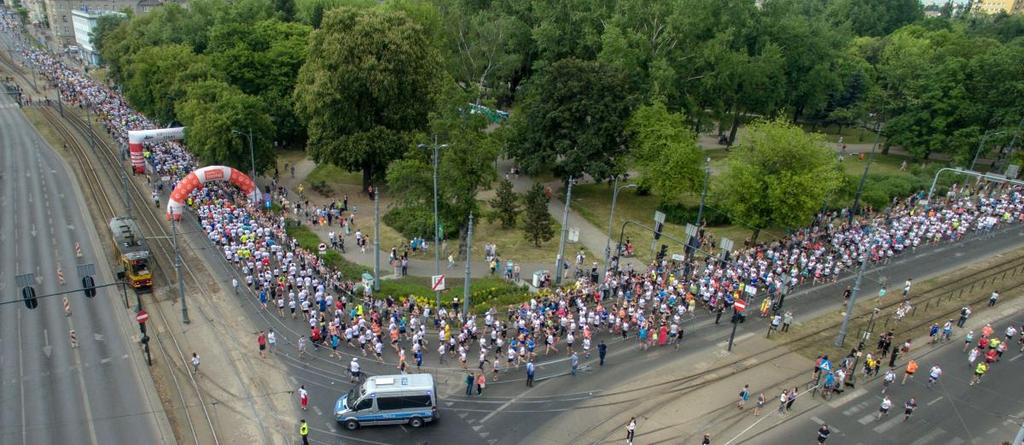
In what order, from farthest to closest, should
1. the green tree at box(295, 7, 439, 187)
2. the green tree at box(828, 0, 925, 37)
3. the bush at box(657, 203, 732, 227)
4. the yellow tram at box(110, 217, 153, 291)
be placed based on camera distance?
the green tree at box(828, 0, 925, 37) → the bush at box(657, 203, 732, 227) → the green tree at box(295, 7, 439, 187) → the yellow tram at box(110, 217, 153, 291)

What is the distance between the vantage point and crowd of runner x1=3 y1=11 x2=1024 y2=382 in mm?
30938

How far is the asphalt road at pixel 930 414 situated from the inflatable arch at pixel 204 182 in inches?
1600

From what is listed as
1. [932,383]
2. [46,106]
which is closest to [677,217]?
[932,383]

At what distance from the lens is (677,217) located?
52.6m

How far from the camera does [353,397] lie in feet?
82.1

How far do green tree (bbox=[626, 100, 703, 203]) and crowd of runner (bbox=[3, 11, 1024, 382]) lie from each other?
7.90 m

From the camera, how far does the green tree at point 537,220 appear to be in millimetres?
45125

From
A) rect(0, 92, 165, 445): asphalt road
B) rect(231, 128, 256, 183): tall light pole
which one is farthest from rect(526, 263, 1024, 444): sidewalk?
rect(231, 128, 256, 183): tall light pole

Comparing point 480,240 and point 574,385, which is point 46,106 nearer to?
point 480,240

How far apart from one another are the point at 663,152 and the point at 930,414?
26.9 metres

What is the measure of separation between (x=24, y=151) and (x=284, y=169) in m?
28.0

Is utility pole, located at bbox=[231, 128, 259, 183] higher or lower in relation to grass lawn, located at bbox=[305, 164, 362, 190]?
higher

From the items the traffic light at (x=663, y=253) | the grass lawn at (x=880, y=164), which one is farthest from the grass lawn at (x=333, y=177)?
the grass lawn at (x=880, y=164)

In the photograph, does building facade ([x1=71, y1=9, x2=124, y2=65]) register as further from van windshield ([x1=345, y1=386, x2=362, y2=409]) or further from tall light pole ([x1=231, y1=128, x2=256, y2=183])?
van windshield ([x1=345, y1=386, x2=362, y2=409])
